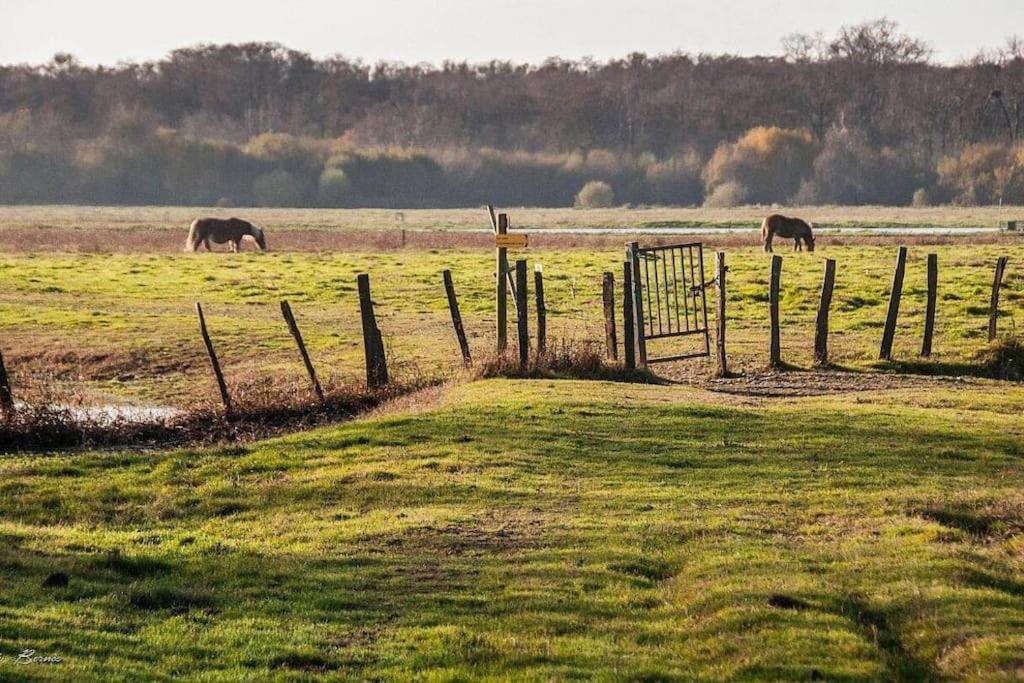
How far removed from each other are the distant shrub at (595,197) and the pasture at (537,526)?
90552 millimetres

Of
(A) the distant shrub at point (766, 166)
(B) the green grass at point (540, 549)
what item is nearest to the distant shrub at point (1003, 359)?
(B) the green grass at point (540, 549)

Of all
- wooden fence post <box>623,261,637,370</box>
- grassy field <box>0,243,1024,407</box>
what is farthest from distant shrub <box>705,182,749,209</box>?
wooden fence post <box>623,261,637,370</box>

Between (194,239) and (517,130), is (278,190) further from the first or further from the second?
(194,239)

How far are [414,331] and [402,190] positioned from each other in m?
101

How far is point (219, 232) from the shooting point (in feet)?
172

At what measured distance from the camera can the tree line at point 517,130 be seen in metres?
124

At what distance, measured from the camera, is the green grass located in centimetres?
848

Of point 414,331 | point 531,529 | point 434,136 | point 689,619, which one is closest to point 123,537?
point 531,529

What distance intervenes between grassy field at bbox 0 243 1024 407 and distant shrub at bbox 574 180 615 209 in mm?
72192

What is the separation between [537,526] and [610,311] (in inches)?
436

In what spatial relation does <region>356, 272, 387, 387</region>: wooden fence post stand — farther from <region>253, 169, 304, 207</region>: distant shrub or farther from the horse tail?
<region>253, 169, 304, 207</region>: distant shrub

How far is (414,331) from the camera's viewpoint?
29359 mm

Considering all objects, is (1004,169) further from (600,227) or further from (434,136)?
(434,136)

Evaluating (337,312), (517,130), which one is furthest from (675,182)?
(337,312)
